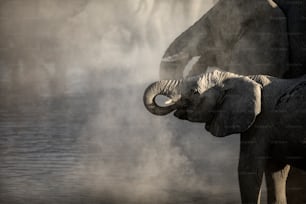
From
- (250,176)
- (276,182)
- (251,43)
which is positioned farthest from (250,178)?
Answer: (251,43)

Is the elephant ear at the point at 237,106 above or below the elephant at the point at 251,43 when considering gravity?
below

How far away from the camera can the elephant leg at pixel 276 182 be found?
5812mm

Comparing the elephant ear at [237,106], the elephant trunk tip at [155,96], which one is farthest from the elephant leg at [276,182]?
the elephant trunk tip at [155,96]

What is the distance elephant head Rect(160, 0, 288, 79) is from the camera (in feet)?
20.9

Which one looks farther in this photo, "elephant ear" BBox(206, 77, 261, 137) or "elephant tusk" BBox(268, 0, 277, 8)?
"elephant tusk" BBox(268, 0, 277, 8)

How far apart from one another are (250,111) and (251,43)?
1.08 meters

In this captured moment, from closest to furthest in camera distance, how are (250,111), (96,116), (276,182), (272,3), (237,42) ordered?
1. (250,111)
2. (276,182)
3. (272,3)
4. (237,42)
5. (96,116)

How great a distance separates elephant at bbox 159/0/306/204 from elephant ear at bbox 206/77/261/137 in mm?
835

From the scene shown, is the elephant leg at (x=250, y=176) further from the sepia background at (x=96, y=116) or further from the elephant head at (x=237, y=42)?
the sepia background at (x=96, y=116)

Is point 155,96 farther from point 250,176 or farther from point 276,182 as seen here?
point 276,182

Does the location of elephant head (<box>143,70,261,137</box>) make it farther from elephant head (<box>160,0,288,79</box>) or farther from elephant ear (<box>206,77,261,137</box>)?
elephant head (<box>160,0,288,79</box>)

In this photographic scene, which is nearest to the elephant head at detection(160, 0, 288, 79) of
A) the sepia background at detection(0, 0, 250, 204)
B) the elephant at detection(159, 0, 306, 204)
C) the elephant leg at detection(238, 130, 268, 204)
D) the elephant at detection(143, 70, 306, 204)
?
the elephant at detection(159, 0, 306, 204)

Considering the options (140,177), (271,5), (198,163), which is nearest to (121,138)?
(198,163)

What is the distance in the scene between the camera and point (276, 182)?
230 inches
